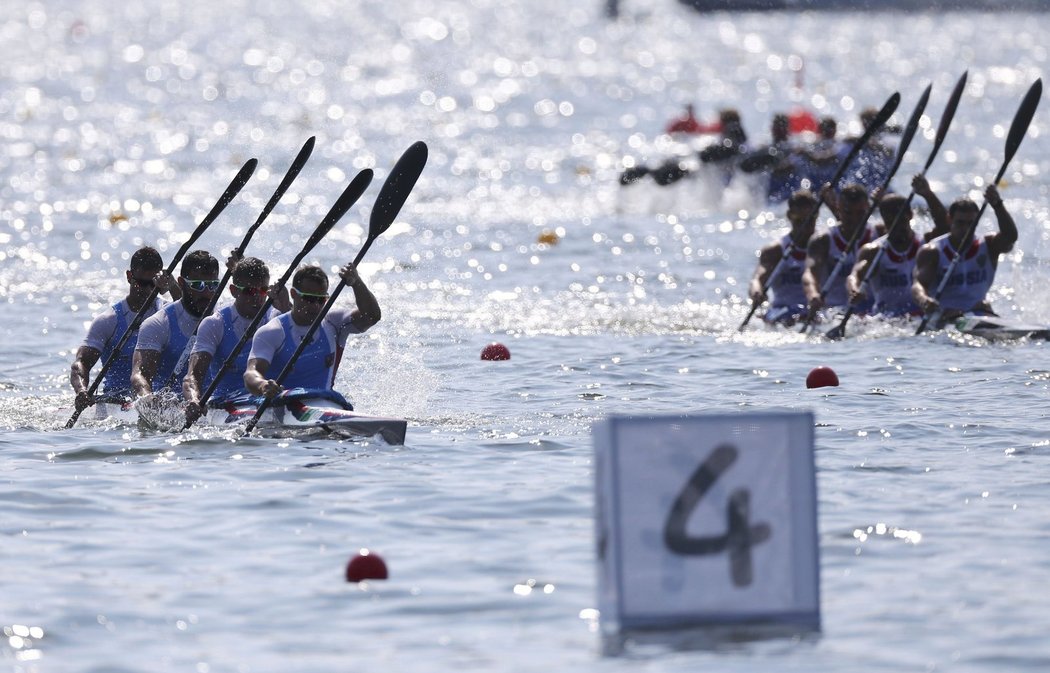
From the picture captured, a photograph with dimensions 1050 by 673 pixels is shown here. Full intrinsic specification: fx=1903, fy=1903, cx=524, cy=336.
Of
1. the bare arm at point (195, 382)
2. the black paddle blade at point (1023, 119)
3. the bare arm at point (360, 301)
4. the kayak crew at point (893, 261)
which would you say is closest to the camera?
the bare arm at point (360, 301)

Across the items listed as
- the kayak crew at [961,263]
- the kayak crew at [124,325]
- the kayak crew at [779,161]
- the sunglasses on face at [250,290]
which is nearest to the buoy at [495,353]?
the kayak crew at [124,325]

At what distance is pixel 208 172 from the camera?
32938 millimetres

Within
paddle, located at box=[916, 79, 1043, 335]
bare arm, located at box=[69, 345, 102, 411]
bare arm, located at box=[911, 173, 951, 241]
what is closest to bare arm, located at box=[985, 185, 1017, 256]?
paddle, located at box=[916, 79, 1043, 335]

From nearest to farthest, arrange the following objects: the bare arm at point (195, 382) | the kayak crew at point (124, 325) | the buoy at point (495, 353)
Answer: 1. the bare arm at point (195, 382)
2. the kayak crew at point (124, 325)
3. the buoy at point (495, 353)

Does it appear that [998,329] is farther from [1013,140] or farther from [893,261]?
[1013,140]

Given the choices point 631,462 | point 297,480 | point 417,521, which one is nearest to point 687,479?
point 631,462

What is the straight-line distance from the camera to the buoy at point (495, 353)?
559 inches

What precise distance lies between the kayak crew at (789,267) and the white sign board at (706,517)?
9.34 metres

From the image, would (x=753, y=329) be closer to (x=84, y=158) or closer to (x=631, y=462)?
(x=631, y=462)

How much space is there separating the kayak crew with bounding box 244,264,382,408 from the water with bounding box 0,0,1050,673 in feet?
1.57

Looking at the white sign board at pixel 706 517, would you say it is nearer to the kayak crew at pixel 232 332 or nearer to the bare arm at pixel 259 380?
the bare arm at pixel 259 380

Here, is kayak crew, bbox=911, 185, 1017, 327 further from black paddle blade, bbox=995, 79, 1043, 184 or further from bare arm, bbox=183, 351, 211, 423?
bare arm, bbox=183, 351, 211, 423

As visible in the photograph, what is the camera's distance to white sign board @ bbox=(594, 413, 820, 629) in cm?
607

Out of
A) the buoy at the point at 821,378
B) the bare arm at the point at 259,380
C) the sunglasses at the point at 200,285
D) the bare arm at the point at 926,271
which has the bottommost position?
the buoy at the point at 821,378
